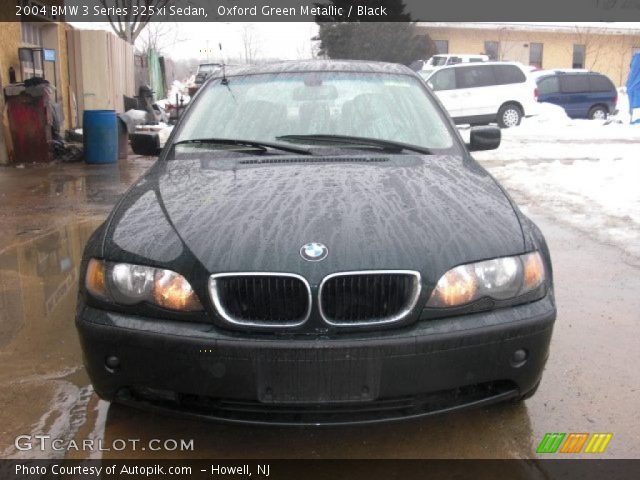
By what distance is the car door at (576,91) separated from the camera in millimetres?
20656

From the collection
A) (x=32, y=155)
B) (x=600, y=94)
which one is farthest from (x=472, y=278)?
(x=600, y=94)

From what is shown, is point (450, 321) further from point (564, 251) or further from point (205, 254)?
point (564, 251)

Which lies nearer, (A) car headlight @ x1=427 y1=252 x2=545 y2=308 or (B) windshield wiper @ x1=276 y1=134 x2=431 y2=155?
(A) car headlight @ x1=427 y1=252 x2=545 y2=308

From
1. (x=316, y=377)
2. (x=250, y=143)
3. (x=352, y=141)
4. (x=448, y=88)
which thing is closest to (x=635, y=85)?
(x=448, y=88)

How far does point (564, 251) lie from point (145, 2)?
1196 inches

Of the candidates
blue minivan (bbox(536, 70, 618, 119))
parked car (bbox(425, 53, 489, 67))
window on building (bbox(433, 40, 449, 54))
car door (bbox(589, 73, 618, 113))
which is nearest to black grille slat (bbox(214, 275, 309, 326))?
blue minivan (bbox(536, 70, 618, 119))

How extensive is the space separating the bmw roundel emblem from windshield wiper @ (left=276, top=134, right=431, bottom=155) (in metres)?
1.32

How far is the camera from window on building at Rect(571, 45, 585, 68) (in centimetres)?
4119

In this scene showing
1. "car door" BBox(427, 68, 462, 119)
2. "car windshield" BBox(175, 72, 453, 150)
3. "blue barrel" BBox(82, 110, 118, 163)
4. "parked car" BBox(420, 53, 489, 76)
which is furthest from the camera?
"parked car" BBox(420, 53, 489, 76)

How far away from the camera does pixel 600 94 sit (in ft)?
67.7

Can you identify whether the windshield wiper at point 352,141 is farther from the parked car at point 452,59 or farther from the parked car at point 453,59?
the parked car at point 453,59

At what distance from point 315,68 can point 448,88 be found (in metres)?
14.9

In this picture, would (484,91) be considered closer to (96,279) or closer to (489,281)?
(489,281)

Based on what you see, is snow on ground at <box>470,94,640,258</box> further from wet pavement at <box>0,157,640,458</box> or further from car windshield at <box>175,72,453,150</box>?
car windshield at <box>175,72,453,150</box>
